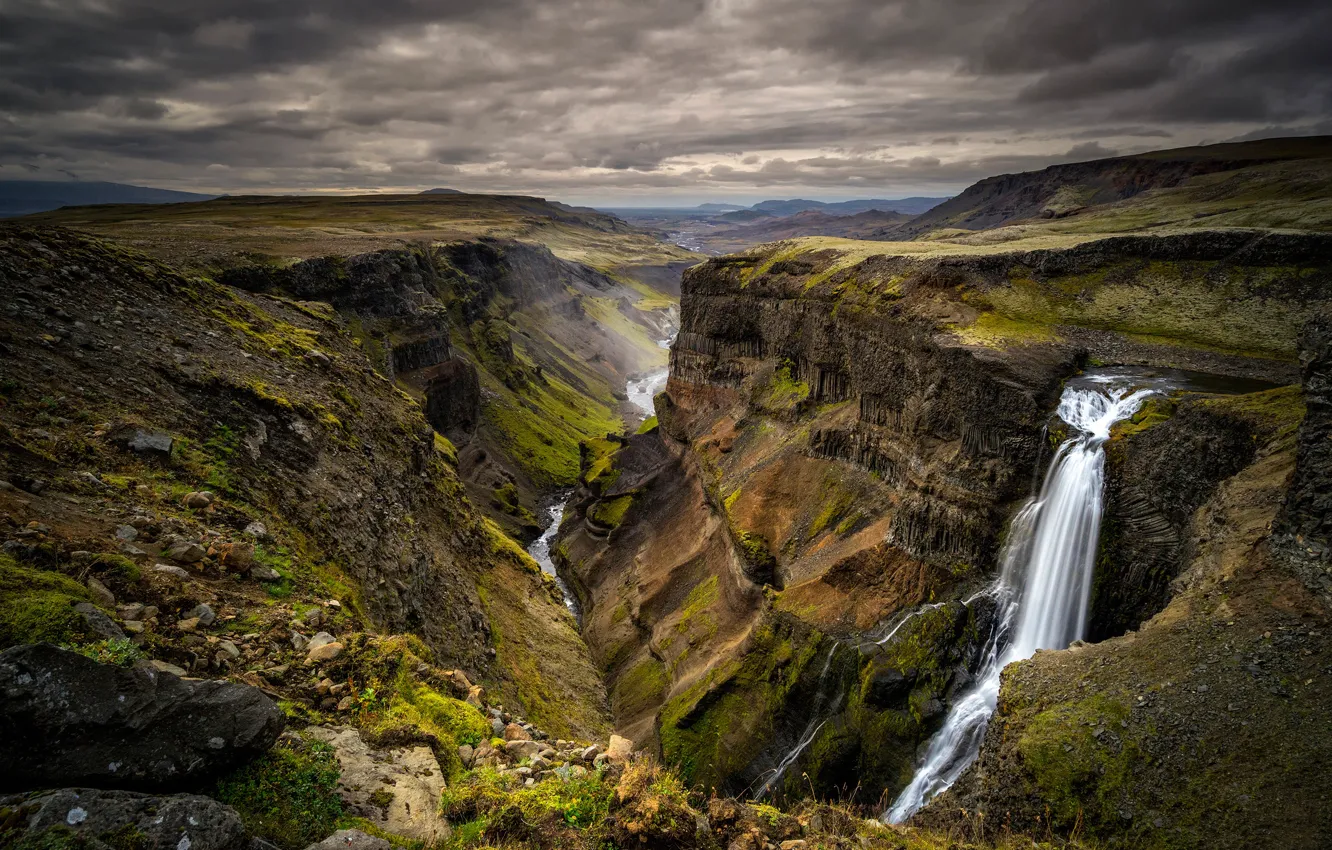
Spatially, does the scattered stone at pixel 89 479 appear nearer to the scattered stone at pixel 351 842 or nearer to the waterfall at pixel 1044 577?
the scattered stone at pixel 351 842

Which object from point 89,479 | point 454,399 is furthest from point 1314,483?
point 454,399

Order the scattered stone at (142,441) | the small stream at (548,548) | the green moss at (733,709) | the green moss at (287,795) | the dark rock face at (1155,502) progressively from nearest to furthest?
1. the green moss at (287,795)
2. the scattered stone at (142,441)
3. the dark rock face at (1155,502)
4. the green moss at (733,709)
5. the small stream at (548,548)

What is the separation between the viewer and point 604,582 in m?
57.0

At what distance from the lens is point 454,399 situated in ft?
283

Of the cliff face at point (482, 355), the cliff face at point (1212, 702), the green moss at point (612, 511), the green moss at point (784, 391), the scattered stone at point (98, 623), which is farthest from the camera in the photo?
the cliff face at point (482, 355)

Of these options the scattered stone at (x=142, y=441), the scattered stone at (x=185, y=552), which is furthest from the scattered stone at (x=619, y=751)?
the scattered stone at (x=142, y=441)

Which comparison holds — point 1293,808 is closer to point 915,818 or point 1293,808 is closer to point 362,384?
point 915,818

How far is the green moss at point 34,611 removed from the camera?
336 inches

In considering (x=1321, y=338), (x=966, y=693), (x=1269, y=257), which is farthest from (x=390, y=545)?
(x=1269, y=257)

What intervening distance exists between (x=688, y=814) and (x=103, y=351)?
24.0 metres

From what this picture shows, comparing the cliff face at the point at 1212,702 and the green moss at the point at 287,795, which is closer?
the green moss at the point at 287,795

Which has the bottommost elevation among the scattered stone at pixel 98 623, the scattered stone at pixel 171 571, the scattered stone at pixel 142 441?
the scattered stone at pixel 171 571

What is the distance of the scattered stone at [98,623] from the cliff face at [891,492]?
2654cm

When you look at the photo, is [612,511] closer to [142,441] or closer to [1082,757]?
[142,441]
